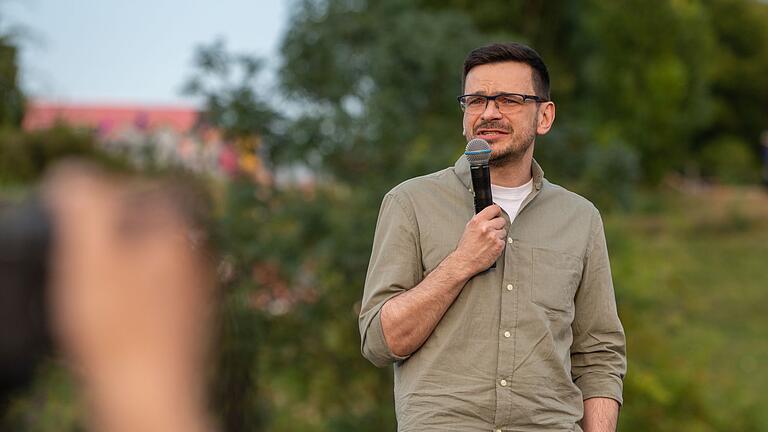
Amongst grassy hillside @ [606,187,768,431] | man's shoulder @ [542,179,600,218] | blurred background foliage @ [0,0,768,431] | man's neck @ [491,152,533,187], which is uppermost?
man's neck @ [491,152,533,187]

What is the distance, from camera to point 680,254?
24.9m

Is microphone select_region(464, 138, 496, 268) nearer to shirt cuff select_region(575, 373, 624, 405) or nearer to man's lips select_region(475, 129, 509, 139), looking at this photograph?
man's lips select_region(475, 129, 509, 139)

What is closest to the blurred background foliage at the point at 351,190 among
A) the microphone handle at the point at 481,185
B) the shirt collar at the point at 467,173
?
the shirt collar at the point at 467,173

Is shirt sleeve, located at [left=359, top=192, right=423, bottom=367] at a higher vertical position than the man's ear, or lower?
lower

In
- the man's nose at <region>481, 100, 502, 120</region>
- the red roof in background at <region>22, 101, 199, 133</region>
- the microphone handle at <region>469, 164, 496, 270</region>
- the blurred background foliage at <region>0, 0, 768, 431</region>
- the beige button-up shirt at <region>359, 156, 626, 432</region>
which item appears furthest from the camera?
the blurred background foliage at <region>0, 0, 768, 431</region>

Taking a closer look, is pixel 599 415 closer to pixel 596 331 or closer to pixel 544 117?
pixel 596 331

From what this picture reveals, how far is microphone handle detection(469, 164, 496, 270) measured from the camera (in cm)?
234

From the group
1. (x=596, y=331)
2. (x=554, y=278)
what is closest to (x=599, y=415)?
(x=596, y=331)

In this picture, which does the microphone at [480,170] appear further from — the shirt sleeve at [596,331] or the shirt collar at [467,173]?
the shirt sleeve at [596,331]

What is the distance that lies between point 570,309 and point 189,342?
1774 mm

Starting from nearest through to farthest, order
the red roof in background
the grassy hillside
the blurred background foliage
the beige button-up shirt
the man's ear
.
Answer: the beige button-up shirt → the man's ear → the red roof in background → the blurred background foliage → the grassy hillside

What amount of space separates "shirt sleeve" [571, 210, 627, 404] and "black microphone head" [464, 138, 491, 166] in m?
0.43

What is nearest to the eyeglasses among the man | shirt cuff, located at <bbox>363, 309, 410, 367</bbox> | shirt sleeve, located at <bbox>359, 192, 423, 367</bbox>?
the man

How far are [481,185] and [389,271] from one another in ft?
0.97
